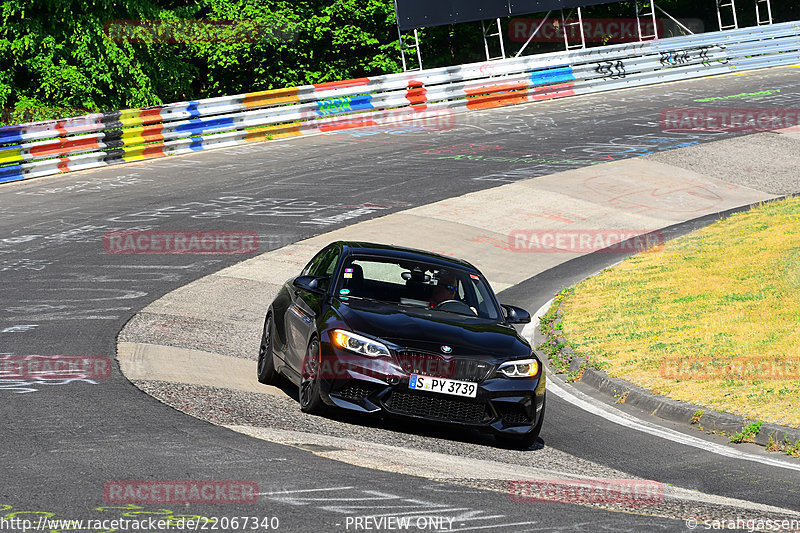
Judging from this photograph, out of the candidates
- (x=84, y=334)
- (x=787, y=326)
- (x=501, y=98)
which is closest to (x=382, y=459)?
(x=84, y=334)

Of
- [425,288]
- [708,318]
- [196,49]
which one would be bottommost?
[708,318]

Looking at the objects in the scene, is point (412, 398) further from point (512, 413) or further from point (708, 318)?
point (708, 318)

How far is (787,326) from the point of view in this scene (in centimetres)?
1231

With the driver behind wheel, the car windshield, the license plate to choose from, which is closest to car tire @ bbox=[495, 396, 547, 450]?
the license plate

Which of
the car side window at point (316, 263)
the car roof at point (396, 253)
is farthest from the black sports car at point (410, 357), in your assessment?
the car side window at point (316, 263)

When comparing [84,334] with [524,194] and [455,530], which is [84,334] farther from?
[524,194]

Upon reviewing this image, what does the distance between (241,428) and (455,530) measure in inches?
103

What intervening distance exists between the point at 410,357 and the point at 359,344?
430 mm

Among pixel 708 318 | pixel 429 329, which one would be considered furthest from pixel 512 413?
pixel 708 318

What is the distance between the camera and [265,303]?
14.9m

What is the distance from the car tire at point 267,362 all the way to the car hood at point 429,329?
1.22 meters

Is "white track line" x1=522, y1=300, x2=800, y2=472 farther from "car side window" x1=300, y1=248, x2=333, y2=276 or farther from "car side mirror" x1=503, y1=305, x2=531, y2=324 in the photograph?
"car side window" x1=300, y1=248, x2=333, y2=276

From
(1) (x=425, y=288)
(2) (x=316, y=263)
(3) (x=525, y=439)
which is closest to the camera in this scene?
(3) (x=525, y=439)

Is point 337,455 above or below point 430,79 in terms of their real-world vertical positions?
below
